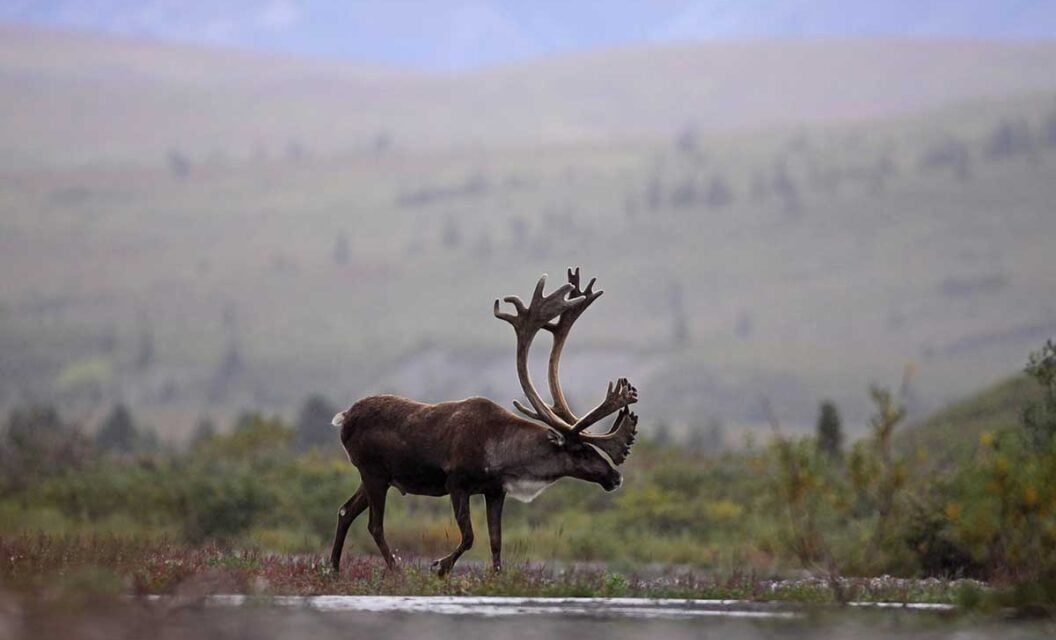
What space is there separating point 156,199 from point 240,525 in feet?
470

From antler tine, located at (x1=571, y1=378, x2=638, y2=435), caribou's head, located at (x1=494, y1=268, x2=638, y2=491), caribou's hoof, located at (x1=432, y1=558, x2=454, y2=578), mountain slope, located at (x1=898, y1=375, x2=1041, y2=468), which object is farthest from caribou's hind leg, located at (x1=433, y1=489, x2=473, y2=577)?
mountain slope, located at (x1=898, y1=375, x2=1041, y2=468)

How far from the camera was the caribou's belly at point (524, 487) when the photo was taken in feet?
58.5

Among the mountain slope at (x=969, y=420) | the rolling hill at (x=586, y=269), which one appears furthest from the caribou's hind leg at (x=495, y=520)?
the rolling hill at (x=586, y=269)

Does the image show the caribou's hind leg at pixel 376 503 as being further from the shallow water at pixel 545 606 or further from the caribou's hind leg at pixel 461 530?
the shallow water at pixel 545 606

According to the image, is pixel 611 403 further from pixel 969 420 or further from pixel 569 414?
pixel 969 420

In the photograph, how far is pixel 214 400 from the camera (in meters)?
108

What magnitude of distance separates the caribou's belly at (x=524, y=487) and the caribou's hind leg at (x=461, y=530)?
44cm

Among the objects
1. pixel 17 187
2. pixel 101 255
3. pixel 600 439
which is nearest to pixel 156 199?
pixel 17 187

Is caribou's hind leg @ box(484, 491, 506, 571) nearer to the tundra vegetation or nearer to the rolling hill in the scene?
the tundra vegetation

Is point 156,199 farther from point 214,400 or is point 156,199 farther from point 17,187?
point 214,400

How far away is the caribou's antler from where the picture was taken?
59.0 feet

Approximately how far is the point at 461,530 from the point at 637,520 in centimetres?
1494

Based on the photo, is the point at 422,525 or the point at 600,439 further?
the point at 422,525

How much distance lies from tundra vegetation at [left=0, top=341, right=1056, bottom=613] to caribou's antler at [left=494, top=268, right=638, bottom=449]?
135 centimetres
